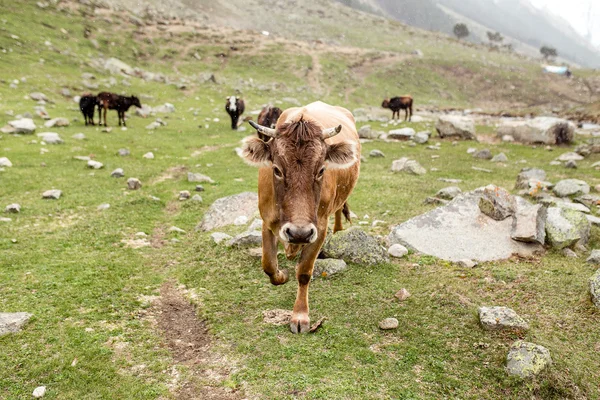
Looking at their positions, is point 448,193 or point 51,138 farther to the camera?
point 51,138

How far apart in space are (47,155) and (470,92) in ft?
192

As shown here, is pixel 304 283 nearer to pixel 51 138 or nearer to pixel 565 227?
pixel 565 227

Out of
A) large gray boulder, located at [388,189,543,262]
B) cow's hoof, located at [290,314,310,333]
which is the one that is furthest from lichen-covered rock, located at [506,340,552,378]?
large gray boulder, located at [388,189,543,262]

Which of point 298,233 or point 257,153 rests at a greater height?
point 257,153

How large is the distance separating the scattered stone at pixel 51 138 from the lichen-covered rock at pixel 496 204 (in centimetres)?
1643

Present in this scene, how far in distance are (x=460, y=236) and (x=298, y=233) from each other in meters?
4.98

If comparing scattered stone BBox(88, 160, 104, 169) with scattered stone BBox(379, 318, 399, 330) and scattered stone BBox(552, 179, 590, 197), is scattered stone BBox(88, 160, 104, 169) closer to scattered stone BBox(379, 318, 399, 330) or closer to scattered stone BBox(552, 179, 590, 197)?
scattered stone BBox(379, 318, 399, 330)

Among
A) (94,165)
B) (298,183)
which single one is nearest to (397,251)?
(298,183)

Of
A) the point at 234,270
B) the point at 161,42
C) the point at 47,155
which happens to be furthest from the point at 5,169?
the point at 161,42

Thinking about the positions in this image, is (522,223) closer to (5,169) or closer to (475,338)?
(475,338)

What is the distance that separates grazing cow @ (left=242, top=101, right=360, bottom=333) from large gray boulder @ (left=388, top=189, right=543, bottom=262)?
271 centimetres

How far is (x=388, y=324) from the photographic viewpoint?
18.3ft

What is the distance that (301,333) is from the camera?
5492 mm

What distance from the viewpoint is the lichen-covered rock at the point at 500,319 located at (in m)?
5.16
